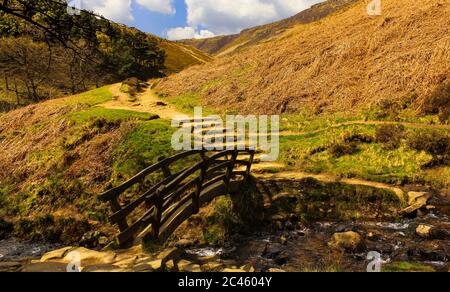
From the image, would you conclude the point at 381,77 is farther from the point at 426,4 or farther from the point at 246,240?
the point at 246,240

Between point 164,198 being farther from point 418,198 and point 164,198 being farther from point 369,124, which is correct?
point 369,124

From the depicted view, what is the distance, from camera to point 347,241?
1379 cm

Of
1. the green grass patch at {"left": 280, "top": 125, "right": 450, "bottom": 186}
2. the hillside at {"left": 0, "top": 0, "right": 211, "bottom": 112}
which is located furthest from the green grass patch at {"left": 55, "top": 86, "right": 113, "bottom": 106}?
the green grass patch at {"left": 280, "top": 125, "right": 450, "bottom": 186}

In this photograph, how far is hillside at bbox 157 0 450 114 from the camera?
94.2 ft

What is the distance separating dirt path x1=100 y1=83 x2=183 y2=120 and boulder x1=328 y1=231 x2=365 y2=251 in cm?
2169

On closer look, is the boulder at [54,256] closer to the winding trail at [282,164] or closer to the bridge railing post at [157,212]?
the bridge railing post at [157,212]

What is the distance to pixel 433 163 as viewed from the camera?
62.4ft

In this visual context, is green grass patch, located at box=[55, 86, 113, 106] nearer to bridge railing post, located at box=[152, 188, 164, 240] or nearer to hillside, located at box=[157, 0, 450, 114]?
hillside, located at box=[157, 0, 450, 114]

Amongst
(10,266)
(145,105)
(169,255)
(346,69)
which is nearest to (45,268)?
(10,266)

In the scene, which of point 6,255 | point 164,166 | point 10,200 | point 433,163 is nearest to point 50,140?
point 10,200

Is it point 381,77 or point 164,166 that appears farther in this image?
point 381,77

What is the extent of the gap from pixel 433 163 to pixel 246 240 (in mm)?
10283

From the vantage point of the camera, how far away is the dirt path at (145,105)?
36019mm

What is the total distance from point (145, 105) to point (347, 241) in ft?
96.6
